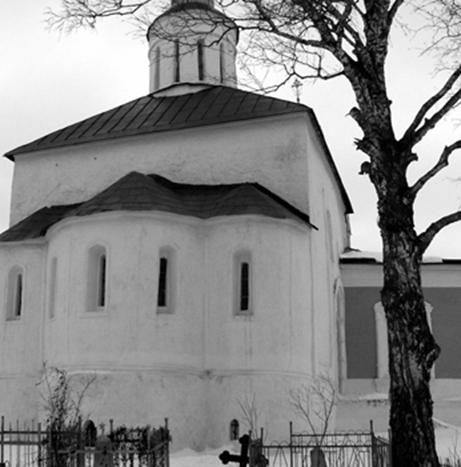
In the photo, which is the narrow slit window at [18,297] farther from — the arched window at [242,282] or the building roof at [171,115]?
the arched window at [242,282]

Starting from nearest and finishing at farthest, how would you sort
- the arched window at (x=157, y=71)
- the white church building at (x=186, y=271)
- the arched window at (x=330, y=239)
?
the white church building at (x=186, y=271)
the arched window at (x=330, y=239)
the arched window at (x=157, y=71)

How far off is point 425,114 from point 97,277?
9.07 meters

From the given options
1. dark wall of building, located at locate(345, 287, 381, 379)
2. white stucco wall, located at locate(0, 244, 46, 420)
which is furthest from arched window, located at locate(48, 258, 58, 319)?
dark wall of building, located at locate(345, 287, 381, 379)

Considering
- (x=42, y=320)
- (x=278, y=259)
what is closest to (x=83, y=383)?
(x=42, y=320)

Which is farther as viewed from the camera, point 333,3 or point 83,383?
point 83,383

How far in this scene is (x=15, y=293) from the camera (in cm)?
1878

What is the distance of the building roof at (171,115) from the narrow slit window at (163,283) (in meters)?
4.46

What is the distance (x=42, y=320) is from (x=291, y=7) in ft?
35.8

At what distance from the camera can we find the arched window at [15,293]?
18.6 metres

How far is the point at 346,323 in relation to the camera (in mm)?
22328

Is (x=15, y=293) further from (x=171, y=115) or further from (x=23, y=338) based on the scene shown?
(x=171, y=115)

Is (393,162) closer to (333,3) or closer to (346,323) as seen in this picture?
(333,3)

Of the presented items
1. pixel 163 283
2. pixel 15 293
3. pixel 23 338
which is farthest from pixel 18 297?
pixel 163 283

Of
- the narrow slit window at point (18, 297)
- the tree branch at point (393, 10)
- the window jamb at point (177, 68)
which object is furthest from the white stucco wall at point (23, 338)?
the tree branch at point (393, 10)
